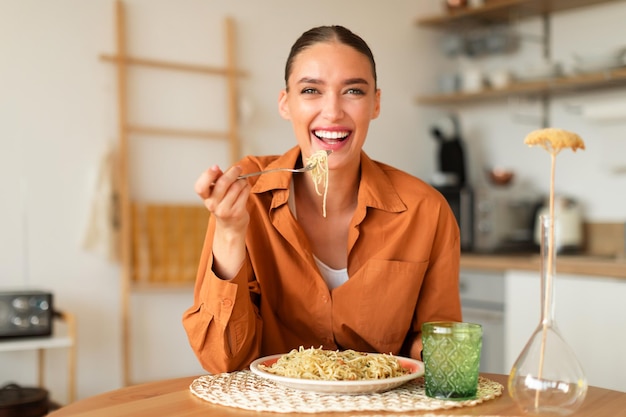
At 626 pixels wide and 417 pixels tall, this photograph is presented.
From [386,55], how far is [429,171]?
0.78 m

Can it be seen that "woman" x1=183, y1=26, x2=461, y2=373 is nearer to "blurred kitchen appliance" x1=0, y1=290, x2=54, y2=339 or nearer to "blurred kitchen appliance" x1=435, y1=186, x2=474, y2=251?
"blurred kitchen appliance" x1=0, y1=290, x2=54, y2=339

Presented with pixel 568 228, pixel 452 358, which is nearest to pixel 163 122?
pixel 568 228

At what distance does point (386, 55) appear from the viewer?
4285 millimetres

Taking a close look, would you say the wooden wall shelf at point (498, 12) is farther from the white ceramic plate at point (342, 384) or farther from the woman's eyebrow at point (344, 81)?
the white ceramic plate at point (342, 384)

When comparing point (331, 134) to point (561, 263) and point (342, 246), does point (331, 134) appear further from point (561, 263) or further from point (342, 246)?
point (561, 263)

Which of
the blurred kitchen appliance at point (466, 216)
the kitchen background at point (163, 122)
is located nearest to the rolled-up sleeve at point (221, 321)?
the kitchen background at point (163, 122)

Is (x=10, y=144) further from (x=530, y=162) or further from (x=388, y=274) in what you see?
(x=530, y=162)

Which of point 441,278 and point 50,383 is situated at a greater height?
point 441,278

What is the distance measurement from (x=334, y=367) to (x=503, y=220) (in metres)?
2.74

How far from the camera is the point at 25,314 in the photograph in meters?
2.77

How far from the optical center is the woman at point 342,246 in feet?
5.36

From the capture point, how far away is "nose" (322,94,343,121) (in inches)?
64.7

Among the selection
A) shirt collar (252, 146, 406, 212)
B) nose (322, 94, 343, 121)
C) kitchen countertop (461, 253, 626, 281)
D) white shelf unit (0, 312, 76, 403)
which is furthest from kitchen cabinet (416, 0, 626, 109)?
→ white shelf unit (0, 312, 76, 403)

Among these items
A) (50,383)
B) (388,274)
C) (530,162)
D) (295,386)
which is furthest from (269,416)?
(530,162)
